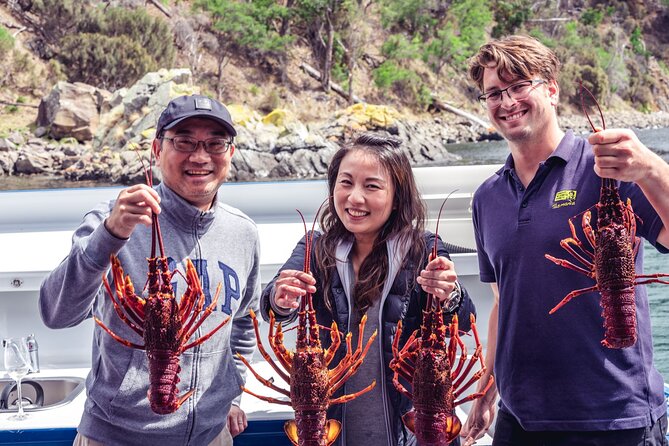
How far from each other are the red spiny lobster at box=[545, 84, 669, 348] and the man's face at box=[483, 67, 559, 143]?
0.81ft

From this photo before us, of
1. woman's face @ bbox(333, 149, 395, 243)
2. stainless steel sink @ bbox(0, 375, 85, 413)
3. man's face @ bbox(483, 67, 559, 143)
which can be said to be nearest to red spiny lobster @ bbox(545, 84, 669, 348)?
man's face @ bbox(483, 67, 559, 143)

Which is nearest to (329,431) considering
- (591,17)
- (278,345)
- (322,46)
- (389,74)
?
(278,345)

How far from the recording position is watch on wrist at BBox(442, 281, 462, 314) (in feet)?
6.09

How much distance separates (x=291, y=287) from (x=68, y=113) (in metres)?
23.7

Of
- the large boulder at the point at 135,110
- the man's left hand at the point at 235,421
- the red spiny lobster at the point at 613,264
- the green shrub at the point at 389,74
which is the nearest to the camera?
the red spiny lobster at the point at 613,264

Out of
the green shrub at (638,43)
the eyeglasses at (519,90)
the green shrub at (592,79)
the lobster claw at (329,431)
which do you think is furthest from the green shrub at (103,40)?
the lobster claw at (329,431)

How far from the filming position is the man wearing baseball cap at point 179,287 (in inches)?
74.2

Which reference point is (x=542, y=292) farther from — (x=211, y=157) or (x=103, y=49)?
(x=103, y=49)

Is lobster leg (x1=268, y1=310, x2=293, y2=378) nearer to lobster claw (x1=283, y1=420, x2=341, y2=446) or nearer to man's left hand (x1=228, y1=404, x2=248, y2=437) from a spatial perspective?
lobster claw (x1=283, y1=420, x2=341, y2=446)

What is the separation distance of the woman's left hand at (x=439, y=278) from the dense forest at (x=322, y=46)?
25.3 m

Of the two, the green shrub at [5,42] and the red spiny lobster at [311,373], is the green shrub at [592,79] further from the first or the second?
the red spiny lobster at [311,373]

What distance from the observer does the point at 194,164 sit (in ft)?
6.57

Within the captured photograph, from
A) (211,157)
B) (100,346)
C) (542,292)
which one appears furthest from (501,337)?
(100,346)

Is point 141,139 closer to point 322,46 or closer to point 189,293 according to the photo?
point 322,46
